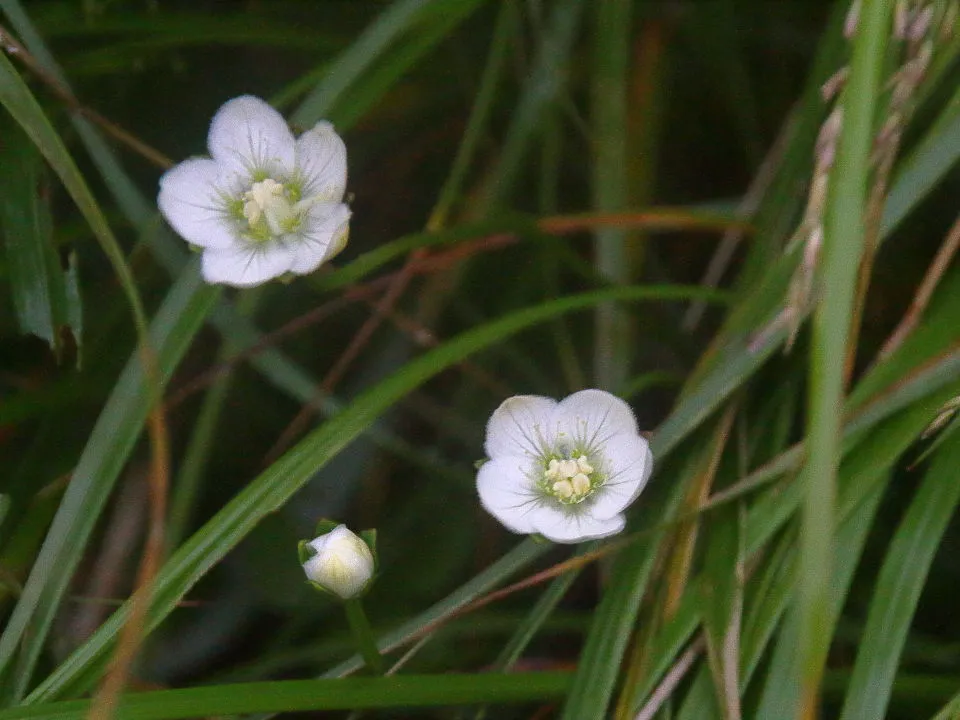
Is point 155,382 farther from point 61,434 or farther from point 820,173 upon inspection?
point 820,173

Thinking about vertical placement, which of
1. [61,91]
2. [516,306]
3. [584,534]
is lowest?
[584,534]

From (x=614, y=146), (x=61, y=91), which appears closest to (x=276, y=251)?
(x=61, y=91)

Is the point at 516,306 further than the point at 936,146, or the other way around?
the point at 516,306

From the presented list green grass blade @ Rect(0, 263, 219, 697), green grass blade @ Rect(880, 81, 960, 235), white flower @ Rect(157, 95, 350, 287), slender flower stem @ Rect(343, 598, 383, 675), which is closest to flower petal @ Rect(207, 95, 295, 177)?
white flower @ Rect(157, 95, 350, 287)

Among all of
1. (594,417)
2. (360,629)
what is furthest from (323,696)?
(594,417)

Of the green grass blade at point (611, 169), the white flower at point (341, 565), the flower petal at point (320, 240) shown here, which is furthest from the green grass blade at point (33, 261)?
the green grass blade at point (611, 169)

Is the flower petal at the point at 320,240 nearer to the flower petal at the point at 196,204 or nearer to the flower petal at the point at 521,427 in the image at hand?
the flower petal at the point at 196,204

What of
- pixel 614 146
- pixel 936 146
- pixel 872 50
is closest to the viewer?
pixel 872 50
